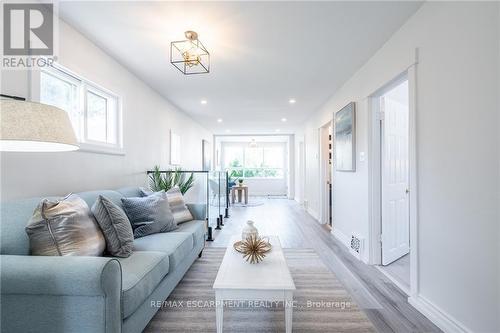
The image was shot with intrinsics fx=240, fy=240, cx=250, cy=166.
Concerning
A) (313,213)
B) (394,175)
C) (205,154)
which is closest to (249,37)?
(394,175)

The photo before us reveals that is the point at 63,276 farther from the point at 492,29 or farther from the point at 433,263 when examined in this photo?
the point at 492,29

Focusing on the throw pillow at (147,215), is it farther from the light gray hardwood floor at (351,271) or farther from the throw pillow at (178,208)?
the light gray hardwood floor at (351,271)

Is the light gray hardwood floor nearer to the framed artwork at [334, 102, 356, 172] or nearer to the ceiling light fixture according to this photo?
the framed artwork at [334, 102, 356, 172]

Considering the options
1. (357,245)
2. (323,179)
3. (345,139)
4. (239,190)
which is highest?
(345,139)

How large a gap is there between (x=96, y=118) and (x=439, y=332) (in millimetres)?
3807

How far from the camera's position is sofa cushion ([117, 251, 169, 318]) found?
1360 millimetres

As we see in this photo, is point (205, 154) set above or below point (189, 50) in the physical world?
below

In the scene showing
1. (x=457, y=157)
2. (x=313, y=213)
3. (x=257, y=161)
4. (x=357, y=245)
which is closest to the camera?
(x=457, y=157)

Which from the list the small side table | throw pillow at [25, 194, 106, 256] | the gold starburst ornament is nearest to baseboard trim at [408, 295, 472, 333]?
the gold starburst ornament

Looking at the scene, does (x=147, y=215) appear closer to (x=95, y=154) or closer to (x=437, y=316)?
(x=95, y=154)

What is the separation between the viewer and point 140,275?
4.95 feet

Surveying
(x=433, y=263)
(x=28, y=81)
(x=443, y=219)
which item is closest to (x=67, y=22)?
(x=28, y=81)

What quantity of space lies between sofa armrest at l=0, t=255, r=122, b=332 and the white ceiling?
76.8 inches

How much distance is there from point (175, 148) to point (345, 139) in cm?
345
